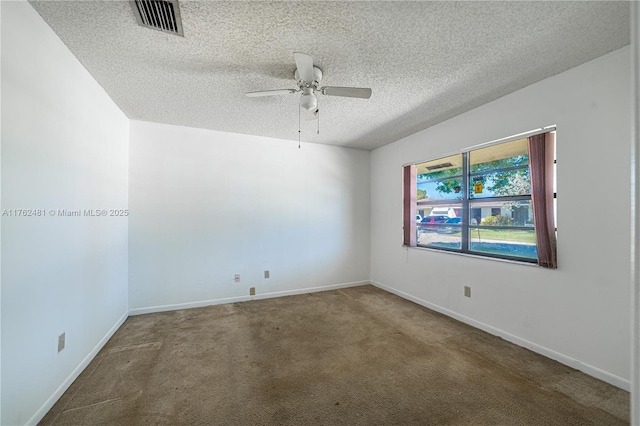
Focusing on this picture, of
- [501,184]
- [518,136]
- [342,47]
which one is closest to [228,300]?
[342,47]

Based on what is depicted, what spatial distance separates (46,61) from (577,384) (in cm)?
449

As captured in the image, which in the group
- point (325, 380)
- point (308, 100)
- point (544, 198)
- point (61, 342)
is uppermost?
point (308, 100)

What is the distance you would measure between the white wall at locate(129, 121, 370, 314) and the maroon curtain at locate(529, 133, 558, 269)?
2.75 meters

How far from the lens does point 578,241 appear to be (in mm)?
2188

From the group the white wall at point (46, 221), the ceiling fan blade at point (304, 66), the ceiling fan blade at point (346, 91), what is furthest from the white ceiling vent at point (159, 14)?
the ceiling fan blade at point (346, 91)

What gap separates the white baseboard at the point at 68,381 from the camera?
1.64 metres

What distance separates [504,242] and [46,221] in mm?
4055

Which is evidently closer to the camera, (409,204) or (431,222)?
(431,222)

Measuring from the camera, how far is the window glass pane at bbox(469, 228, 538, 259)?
8.58ft

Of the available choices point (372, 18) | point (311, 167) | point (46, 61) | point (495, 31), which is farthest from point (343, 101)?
point (46, 61)

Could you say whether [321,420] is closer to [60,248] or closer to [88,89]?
[60,248]

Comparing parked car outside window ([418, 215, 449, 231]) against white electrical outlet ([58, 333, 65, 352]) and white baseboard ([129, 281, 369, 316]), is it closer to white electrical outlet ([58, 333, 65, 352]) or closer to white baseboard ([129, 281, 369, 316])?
white baseboard ([129, 281, 369, 316])

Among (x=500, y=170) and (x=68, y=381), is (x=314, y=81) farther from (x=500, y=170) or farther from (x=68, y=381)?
(x=68, y=381)

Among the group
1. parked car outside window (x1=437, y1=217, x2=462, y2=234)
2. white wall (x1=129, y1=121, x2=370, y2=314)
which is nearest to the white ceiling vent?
white wall (x1=129, y1=121, x2=370, y2=314)
